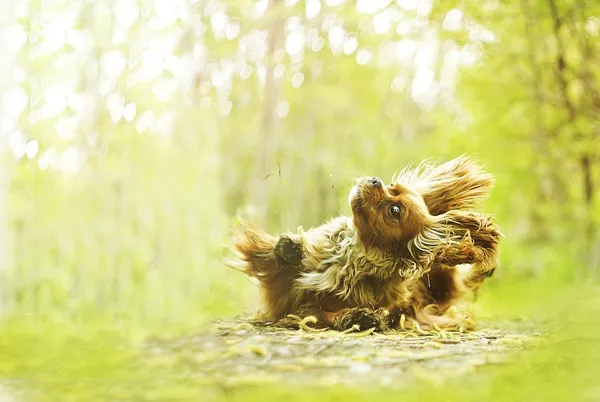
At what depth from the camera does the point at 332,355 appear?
33.5 inches

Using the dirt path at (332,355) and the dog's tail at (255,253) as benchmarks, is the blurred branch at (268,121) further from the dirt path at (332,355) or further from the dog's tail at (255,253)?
the dirt path at (332,355)

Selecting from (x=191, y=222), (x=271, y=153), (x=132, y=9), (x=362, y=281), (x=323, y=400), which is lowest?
(x=323, y=400)

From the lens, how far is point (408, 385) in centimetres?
78

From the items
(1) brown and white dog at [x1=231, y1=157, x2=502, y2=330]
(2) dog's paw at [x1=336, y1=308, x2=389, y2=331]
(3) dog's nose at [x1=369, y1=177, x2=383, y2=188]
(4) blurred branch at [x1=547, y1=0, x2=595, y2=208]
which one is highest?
(4) blurred branch at [x1=547, y1=0, x2=595, y2=208]

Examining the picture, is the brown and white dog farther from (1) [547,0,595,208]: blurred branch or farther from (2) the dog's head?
(1) [547,0,595,208]: blurred branch

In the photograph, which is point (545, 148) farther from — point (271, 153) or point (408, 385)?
point (408, 385)

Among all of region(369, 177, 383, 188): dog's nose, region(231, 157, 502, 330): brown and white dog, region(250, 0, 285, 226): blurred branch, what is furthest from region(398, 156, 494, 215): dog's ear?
region(250, 0, 285, 226): blurred branch

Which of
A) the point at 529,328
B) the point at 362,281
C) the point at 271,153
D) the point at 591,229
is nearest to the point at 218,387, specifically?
the point at 362,281

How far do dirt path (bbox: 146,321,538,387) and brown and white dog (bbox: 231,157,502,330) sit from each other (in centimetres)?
5

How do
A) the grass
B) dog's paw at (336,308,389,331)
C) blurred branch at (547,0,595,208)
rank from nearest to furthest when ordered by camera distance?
the grass → dog's paw at (336,308,389,331) → blurred branch at (547,0,595,208)

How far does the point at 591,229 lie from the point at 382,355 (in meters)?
0.53

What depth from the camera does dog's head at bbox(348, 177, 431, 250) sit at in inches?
38.4

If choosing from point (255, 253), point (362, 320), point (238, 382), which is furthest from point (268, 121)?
point (238, 382)

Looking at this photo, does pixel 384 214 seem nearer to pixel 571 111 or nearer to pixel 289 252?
pixel 289 252
